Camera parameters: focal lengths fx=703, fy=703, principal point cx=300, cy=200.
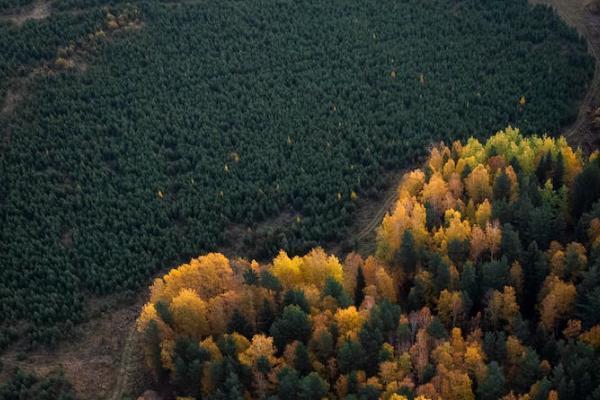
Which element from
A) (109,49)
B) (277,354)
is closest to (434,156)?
(277,354)

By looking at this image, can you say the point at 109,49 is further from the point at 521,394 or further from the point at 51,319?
the point at 521,394

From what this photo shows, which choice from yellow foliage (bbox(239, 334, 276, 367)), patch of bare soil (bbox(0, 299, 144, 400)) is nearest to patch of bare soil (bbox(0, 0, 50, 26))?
patch of bare soil (bbox(0, 299, 144, 400))

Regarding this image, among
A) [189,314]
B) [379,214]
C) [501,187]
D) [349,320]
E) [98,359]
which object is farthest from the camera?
[379,214]

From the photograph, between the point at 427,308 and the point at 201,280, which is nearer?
the point at 427,308

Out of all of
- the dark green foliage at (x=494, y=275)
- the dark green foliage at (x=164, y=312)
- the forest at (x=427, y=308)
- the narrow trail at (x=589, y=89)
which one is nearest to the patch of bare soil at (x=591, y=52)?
the narrow trail at (x=589, y=89)

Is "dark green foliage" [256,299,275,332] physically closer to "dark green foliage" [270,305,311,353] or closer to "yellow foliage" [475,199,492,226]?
"dark green foliage" [270,305,311,353]

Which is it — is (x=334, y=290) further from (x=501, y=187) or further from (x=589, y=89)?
(x=589, y=89)

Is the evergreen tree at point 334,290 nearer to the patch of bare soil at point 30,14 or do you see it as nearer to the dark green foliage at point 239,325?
the dark green foliage at point 239,325

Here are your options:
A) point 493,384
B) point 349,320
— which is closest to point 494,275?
point 493,384
